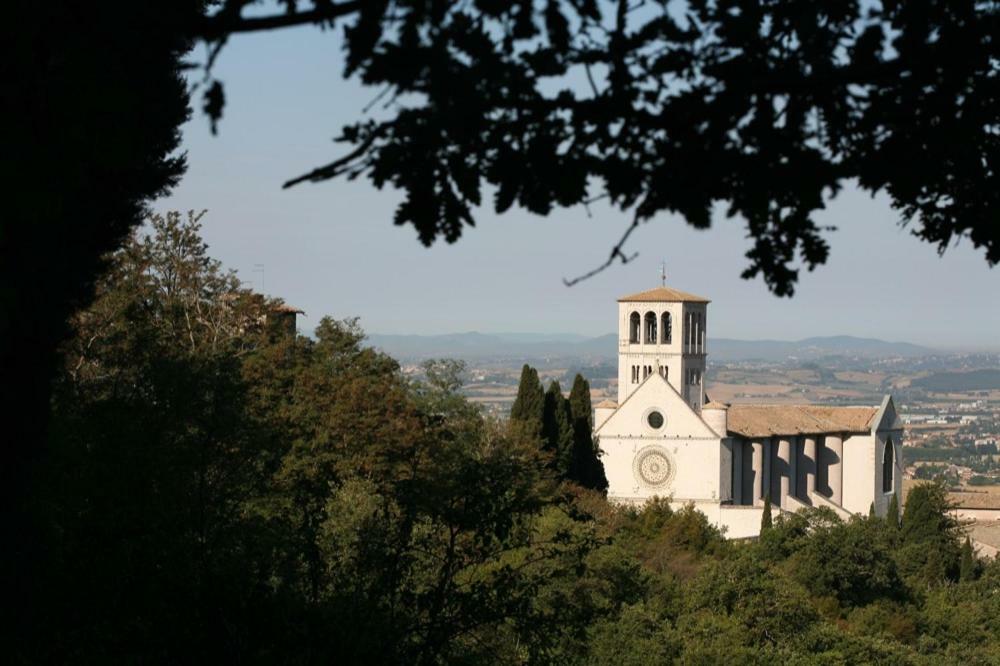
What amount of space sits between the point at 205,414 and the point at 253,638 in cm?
619

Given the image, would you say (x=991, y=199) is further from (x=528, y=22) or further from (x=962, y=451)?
(x=962, y=451)

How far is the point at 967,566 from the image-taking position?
47.8 m

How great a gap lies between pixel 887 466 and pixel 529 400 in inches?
1013

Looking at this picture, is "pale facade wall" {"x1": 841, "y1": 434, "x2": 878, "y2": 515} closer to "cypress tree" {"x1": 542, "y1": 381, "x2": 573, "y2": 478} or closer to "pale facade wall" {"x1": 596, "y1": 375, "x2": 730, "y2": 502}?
"pale facade wall" {"x1": 596, "y1": 375, "x2": 730, "y2": 502}

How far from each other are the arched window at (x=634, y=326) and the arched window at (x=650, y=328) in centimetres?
44

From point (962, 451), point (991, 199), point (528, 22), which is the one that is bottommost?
point (962, 451)

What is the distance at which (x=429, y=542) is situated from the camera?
38.4ft

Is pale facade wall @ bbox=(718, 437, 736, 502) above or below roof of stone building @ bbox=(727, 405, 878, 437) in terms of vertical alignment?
below

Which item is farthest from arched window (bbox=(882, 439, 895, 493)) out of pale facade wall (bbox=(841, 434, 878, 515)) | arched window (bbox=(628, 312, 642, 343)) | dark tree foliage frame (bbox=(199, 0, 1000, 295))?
dark tree foliage frame (bbox=(199, 0, 1000, 295))

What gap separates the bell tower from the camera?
6681 cm

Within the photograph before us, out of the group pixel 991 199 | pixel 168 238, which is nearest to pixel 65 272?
pixel 991 199

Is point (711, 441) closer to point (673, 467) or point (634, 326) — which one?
point (673, 467)

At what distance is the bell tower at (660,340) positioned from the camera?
66812 mm

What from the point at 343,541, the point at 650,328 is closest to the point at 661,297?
the point at 650,328
